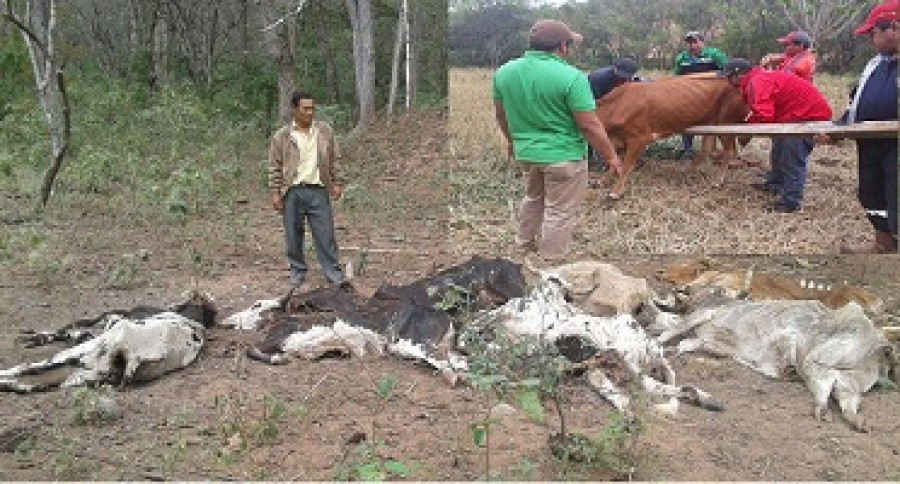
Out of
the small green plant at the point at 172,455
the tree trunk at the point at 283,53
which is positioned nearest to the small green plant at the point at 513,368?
the small green plant at the point at 172,455

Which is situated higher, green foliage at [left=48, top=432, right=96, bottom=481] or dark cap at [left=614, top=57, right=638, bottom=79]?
dark cap at [left=614, top=57, right=638, bottom=79]

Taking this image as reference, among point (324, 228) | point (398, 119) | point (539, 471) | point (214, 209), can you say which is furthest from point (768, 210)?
point (398, 119)

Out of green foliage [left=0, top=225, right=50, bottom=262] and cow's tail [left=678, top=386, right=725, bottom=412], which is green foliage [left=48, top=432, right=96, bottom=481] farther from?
green foliage [left=0, top=225, right=50, bottom=262]

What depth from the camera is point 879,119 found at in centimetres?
467

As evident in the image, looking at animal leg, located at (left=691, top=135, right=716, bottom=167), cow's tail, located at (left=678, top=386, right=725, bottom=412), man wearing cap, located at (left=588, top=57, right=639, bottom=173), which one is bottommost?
cow's tail, located at (left=678, top=386, right=725, bottom=412)

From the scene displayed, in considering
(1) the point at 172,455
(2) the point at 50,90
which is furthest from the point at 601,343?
(2) the point at 50,90

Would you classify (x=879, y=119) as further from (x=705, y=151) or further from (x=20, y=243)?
(x=20, y=243)

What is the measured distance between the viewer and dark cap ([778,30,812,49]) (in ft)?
16.0

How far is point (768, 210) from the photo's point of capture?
562cm

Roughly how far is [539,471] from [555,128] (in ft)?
7.62

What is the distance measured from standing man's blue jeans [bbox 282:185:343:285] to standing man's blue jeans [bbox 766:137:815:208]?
278 centimetres

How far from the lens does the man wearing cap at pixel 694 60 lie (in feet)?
20.1

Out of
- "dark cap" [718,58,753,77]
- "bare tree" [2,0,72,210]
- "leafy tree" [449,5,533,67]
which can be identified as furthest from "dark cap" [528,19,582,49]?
"bare tree" [2,0,72,210]

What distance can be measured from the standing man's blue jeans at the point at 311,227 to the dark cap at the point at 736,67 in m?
3.01
